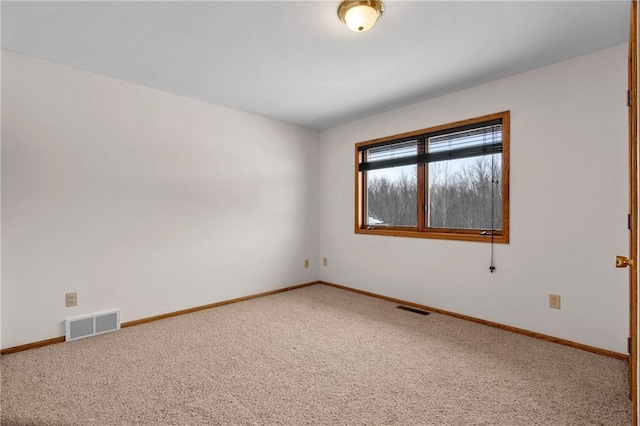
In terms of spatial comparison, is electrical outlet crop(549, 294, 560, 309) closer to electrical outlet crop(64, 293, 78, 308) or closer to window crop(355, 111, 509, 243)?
window crop(355, 111, 509, 243)

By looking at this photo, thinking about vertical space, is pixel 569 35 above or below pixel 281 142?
above

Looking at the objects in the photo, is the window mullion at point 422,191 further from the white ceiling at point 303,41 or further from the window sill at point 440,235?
the white ceiling at point 303,41

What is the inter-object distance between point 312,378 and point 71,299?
218cm

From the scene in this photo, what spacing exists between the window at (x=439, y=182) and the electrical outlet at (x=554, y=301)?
57cm

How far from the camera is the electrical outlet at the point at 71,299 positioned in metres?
2.66

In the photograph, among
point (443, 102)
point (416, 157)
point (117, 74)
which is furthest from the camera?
point (416, 157)

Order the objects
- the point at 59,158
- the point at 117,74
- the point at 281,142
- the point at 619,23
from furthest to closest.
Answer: the point at 281,142, the point at 117,74, the point at 59,158, the point at 619,23

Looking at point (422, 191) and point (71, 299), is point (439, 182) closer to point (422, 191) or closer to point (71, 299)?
point (422, 191)

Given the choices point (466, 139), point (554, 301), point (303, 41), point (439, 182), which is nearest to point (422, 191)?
point (439, 182)

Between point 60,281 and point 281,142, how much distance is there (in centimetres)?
279

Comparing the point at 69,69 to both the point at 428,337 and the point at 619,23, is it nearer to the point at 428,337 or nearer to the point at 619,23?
the point at 428,337

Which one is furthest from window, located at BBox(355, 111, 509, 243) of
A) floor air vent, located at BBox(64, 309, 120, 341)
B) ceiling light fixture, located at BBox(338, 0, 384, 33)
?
floor air vent, located at BBox(64, 309, 120, 341)

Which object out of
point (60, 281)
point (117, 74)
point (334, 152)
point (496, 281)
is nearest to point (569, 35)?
point (496, 281)

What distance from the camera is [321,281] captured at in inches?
187
